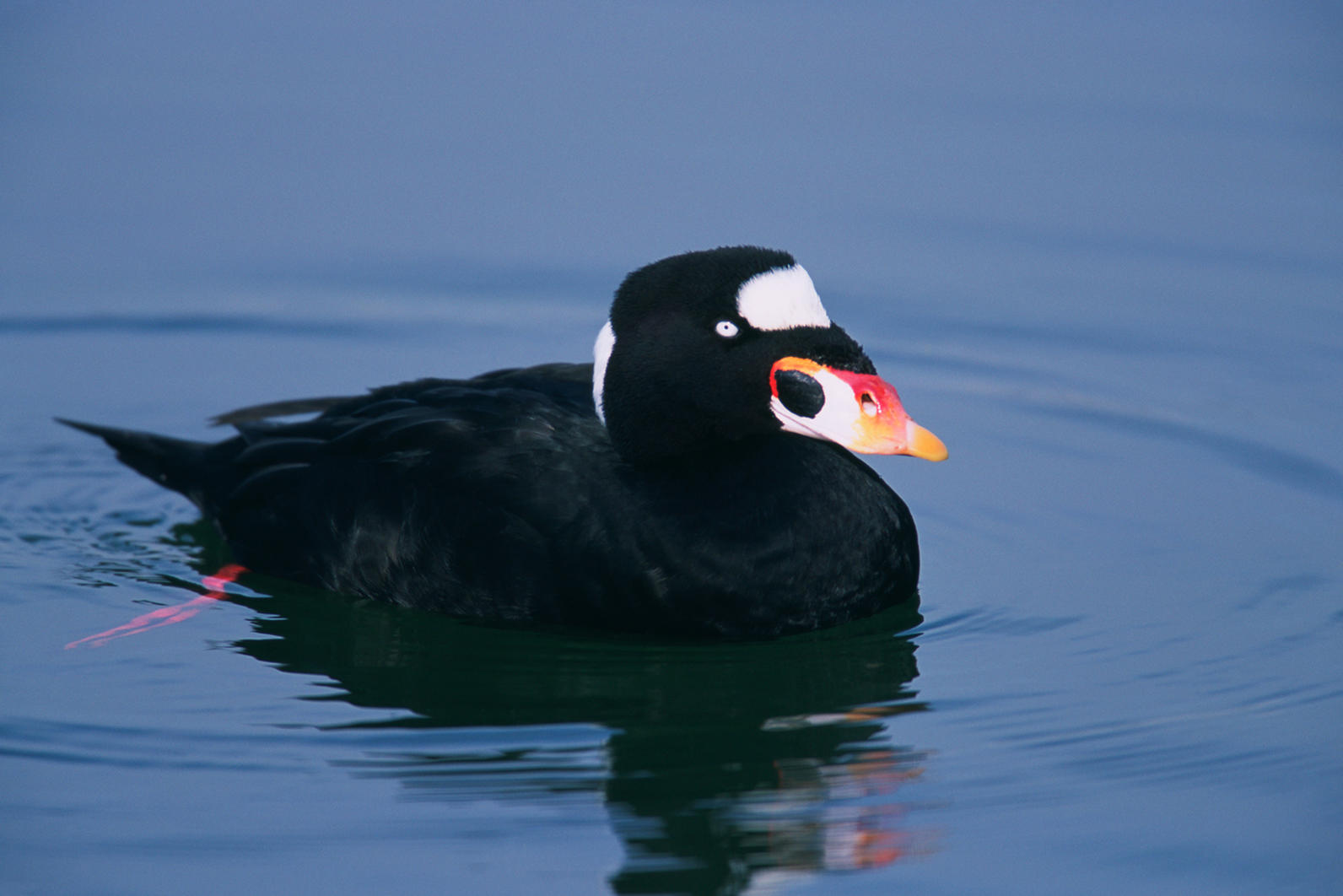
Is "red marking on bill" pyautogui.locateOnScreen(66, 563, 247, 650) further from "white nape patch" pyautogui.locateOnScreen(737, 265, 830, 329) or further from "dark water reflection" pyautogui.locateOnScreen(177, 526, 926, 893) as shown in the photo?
"white nape patch" pyautogui.locateOnScreen(737, 265, 830, 329)

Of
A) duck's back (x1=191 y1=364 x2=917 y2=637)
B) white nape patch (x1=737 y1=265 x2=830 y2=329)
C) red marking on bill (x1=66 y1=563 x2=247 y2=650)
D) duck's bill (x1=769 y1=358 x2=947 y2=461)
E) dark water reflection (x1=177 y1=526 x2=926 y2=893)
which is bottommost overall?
dark water reflection (x1=177 y1=526 x2=926 y2=893)

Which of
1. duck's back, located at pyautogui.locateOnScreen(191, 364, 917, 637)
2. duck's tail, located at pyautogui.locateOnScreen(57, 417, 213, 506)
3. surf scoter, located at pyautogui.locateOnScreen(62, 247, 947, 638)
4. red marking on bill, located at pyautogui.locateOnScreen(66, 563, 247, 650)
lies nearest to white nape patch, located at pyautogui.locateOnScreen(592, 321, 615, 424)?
surf scoter, located at pyautogui.locateOnScreen(62, 247, 947, 638)

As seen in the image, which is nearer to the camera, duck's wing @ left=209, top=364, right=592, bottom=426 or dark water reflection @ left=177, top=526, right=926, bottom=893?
dark water reflection @ left=177, top=526, right=926, bottom=893

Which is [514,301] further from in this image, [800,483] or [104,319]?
[800,483]

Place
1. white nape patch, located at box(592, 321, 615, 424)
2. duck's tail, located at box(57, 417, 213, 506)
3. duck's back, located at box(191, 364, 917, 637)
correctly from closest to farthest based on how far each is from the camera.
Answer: duck's back, located at box(191, 364, 917, 637)
white nape patch, located at box(592, 321, 615, 424)
duck's tail, located at box(57, 417, 213, 506)

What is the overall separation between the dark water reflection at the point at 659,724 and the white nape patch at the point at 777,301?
1016 mm

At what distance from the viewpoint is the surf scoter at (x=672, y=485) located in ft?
18.5

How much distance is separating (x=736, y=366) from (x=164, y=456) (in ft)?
8.09

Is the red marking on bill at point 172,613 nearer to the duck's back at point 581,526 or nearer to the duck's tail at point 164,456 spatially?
the duck's back at point 581,526

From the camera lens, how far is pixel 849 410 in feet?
18.1

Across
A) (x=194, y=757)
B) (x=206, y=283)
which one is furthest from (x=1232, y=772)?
(x=206, y=283)

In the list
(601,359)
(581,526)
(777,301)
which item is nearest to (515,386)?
(601,359)

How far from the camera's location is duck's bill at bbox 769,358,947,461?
18.0 feet

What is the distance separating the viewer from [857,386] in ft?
18.1
